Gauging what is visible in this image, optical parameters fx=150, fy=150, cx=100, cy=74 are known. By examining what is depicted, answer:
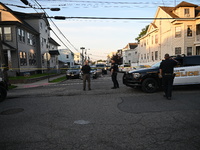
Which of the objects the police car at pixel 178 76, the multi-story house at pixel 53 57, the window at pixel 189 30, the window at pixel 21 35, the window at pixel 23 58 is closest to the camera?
the police car at pixel 178 76

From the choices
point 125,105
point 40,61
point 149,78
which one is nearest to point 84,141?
point 125,105

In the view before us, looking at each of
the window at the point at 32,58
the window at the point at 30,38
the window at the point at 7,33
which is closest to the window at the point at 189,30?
the window at the point at 30,38

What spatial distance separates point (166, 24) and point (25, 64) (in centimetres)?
2480

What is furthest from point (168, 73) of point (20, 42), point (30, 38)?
point (30, 38)

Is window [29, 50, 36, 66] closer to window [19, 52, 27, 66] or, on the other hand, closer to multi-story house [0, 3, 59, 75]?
multi-story house [0, 3, 59, 75]

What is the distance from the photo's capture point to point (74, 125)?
3869mm

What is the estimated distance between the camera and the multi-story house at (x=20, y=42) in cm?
1919

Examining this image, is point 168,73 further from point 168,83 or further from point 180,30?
point 180,30

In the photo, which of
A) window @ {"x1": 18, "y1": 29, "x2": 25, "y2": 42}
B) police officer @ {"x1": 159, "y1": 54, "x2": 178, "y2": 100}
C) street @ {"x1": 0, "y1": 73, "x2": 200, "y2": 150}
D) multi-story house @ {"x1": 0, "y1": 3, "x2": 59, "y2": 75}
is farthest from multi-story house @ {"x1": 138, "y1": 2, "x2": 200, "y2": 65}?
window @ {"x1": 18, "y1": 29, "x2": 25, "y2": 42}

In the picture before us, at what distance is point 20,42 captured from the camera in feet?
67.9

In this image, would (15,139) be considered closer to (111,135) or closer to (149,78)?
(111,135)

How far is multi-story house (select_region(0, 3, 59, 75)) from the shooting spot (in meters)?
19.2

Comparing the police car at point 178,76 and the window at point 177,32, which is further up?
the window at point 177,32

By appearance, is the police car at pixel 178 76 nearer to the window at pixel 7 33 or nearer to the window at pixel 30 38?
the window at pixel 7 33
